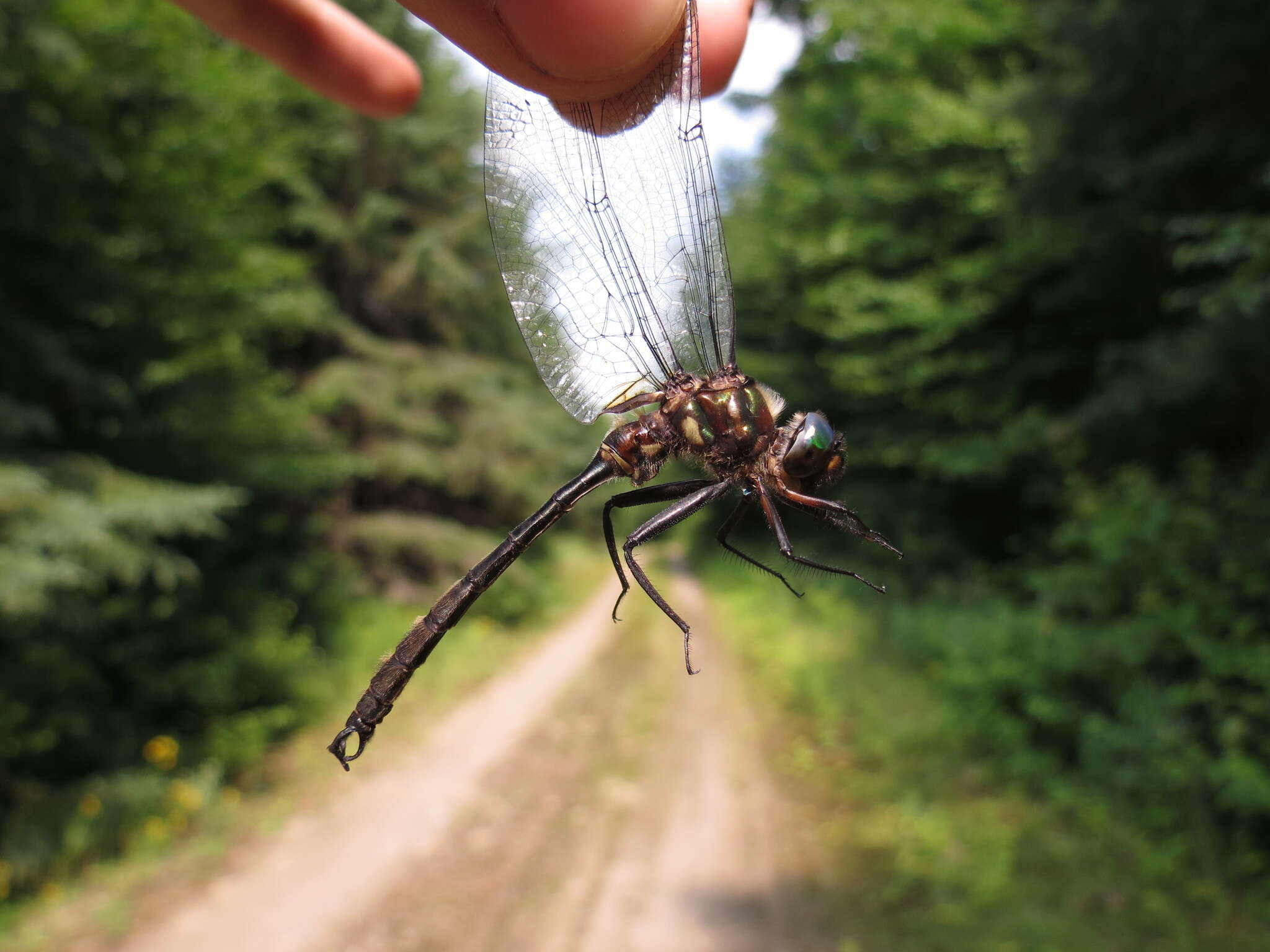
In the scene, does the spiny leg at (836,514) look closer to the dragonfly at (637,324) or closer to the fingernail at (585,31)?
the dragonfly at (637,324)

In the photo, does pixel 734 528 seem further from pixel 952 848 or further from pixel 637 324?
pixel 952 848

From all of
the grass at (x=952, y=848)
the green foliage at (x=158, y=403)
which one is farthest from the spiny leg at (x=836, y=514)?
the green foliage at (x=158, y=403)

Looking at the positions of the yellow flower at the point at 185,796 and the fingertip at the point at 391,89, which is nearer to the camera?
the fingertip at the point at 391,89

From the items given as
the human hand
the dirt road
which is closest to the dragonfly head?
the human hand

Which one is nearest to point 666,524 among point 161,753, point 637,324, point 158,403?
point 637,324

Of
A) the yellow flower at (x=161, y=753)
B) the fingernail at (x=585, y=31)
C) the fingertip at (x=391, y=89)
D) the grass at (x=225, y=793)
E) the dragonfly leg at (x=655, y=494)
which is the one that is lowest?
the grass at (x=225, y=793)

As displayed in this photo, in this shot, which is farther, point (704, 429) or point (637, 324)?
point (637, 324)

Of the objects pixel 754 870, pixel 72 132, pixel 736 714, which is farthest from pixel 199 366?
pixel 736 714
